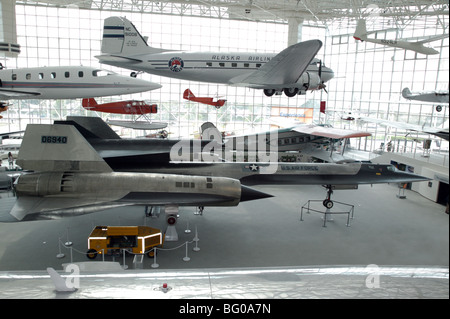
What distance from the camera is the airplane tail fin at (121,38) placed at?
12422 mm

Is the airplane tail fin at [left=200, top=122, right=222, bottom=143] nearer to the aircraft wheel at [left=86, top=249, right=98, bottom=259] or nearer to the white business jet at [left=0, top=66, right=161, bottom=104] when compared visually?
the white business jet at [left=0, top=66, right=161, bottom=104]

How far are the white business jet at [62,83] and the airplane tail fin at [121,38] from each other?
1.37 metres

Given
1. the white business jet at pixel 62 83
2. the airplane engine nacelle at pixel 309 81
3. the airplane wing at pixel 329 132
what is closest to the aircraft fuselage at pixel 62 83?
the white business jet at pixel 62 83

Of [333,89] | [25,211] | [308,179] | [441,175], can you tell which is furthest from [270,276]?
[333,89]

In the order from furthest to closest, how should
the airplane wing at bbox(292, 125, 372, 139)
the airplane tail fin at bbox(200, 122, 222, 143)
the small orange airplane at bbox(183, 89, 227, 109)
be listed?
1. the small orange airplane at bbox(183, 89, 227, 109)
2. the airplane tail fin at bbox(200, 122, 222, 143)
3. the airplane wing at bbox(292, 125, 372, 139)

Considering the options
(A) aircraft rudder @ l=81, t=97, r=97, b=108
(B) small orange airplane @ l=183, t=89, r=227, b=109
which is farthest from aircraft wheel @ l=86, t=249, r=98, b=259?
(B) small orange airplane @ l=183, t=89, r=227, b=109

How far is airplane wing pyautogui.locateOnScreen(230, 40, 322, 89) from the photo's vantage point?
902 centimetres

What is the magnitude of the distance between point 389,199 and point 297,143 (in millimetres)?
6814

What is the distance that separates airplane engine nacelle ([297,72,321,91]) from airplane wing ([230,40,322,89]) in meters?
1.35

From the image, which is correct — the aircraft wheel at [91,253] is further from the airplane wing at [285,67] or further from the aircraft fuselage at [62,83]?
the airplane wing at [285,67]

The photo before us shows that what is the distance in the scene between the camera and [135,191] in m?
8.92

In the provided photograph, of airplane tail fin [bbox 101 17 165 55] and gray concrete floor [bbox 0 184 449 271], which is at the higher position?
A: airplane tail fin [bbox 101 17 165 55]

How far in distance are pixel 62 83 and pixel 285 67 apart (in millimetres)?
8485

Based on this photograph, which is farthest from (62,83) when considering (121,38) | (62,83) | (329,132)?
(329,132)
